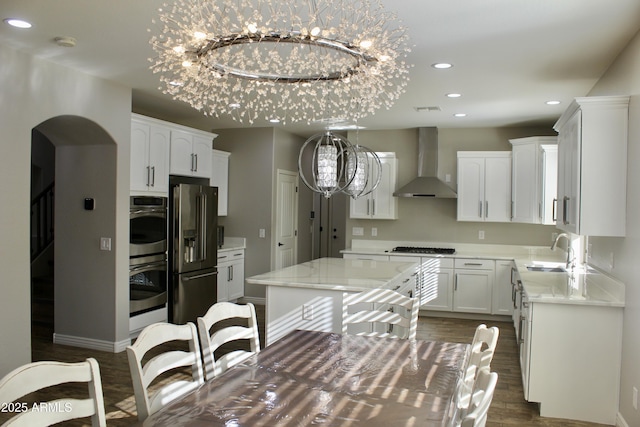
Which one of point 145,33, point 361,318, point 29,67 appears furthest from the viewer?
point 29,67

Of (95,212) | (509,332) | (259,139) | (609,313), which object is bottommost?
(509,332)

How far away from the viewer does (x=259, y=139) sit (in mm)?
7512

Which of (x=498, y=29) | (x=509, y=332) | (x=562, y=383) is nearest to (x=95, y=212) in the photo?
(x=498, y=29)

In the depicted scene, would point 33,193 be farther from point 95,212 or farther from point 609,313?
point 609,313

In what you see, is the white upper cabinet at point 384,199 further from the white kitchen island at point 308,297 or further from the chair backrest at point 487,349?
the chair backrest at point 487,349

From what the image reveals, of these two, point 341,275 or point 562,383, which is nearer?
point 562,383

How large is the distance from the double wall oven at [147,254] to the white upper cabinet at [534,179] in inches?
167

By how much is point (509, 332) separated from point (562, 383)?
2.53 m

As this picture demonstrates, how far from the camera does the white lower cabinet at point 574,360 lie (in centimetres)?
351

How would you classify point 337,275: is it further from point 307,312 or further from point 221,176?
point 221,176

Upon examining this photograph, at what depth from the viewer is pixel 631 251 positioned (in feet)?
10.9

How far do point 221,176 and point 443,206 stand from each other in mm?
3154

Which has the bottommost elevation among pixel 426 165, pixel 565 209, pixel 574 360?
pixel 574 360

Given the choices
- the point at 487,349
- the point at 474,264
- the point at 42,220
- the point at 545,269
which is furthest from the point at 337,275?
the point at 42,220
